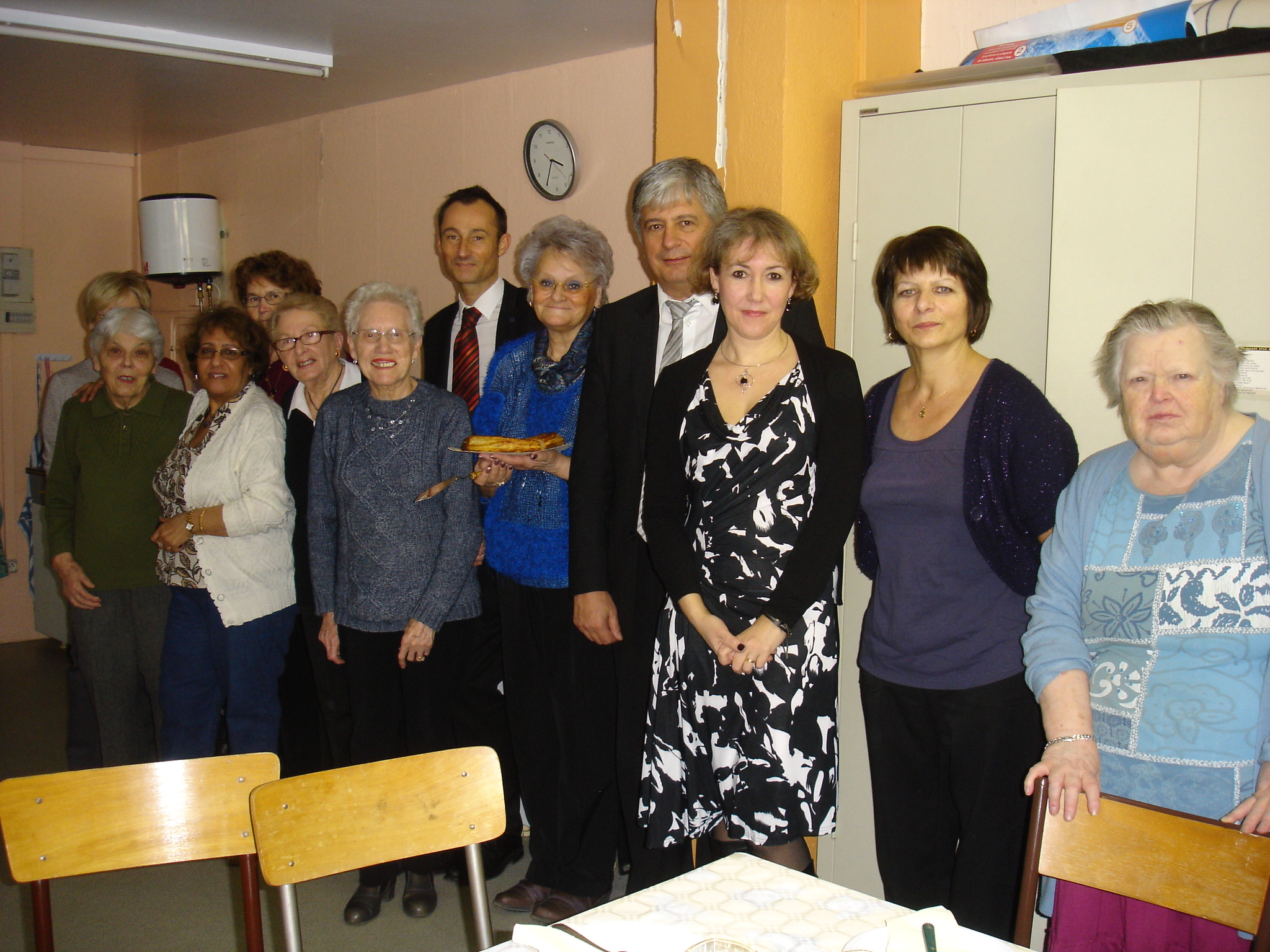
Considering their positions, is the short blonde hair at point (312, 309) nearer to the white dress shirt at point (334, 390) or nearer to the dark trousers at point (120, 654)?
the white dress shirt at point (334, 390)

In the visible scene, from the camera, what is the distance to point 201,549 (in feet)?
8.71

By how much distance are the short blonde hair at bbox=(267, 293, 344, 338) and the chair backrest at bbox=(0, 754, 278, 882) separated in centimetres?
160

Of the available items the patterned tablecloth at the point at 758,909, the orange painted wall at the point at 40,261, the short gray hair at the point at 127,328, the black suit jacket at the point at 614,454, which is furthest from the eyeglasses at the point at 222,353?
the orange painted wall at the point at 40,261

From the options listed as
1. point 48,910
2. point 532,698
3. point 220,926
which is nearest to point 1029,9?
point 532,698

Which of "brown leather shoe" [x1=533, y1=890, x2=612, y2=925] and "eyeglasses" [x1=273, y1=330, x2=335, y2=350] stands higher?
"eyeglasses" [x1=273, y1=330, x2=335, y2=350]

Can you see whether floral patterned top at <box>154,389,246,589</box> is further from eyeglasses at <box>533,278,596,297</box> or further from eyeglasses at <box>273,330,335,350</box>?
eyeglasses at <box>533,278,596,297</box>

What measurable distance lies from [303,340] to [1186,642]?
230 centimetres

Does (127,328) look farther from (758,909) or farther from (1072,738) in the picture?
(1072,738)

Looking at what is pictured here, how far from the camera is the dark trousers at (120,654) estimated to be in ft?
9.51

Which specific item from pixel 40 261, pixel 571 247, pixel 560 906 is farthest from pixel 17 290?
pixel 560 906

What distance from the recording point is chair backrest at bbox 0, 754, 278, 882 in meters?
1.34

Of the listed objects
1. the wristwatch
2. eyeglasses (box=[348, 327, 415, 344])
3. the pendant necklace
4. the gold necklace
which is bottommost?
the wristwatch

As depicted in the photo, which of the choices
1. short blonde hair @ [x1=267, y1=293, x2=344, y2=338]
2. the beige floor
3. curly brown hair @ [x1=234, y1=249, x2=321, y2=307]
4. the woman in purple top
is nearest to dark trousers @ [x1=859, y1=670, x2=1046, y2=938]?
the woman in purple top

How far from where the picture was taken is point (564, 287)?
2420 millimetres
